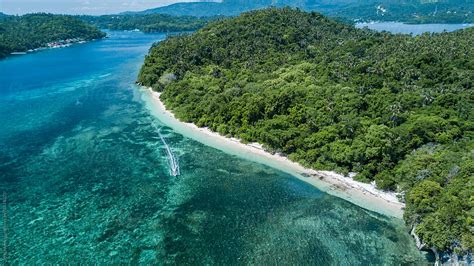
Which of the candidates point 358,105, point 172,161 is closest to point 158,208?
point 172,161

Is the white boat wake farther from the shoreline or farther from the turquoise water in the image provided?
the shoreline

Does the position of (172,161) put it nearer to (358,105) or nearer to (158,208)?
(158,208)

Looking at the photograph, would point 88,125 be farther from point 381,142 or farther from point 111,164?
point 381,142

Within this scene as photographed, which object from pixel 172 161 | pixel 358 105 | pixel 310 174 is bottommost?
pixel 310 174

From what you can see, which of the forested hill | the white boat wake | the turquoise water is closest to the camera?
the turquoise water

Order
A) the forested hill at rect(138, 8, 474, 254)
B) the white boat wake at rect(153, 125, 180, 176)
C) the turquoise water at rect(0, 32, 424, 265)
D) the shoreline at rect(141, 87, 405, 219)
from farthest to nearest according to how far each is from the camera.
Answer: the white boat wake at rect(153, 125, 180, 176), the shoreline at rect(141, 87, 405, 219), the forested hill at rect(138, 8, 474, 254), the turquoise water at rect(0, 32, 424, 265)

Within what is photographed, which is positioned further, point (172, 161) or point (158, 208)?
point (172, 161)

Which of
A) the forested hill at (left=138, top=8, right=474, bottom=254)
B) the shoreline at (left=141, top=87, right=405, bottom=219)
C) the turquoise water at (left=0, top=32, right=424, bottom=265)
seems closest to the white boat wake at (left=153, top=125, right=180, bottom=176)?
the turquoise water at (left=0, top=32, right=424, bottom=265)
